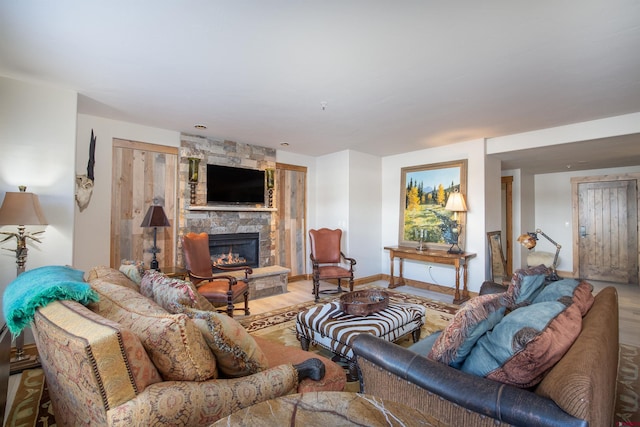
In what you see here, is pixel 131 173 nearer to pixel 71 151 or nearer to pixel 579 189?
pixel 71 151

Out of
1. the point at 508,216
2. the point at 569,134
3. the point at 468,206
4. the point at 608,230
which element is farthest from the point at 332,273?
the point at 608,230

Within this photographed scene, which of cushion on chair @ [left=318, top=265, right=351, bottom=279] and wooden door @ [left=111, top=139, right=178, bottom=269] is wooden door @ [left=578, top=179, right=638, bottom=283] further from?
wooden door @ [left=111, top=139, right=178, bottom=269]

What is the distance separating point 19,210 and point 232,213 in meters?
2.58

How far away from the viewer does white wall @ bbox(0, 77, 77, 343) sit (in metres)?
2.56

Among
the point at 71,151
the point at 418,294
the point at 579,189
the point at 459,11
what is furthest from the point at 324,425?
the point at 579,189

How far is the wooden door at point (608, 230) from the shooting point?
17.7 ft

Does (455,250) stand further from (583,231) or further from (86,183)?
(86,183)

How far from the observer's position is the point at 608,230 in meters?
5.62

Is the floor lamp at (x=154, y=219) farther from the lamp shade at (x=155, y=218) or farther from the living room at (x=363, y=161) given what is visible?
the living room at (x=363, y=161)

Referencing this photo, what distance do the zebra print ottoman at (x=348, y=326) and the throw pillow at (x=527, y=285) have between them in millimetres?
918

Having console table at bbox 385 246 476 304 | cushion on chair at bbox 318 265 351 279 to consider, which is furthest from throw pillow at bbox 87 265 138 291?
console table at bbox 385 246 476 304

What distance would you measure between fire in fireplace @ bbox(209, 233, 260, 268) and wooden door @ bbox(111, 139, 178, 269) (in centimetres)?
61

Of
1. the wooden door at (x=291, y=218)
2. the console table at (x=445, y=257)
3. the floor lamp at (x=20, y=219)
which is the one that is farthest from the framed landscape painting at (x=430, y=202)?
the floor lamp at (x=20, y=219)

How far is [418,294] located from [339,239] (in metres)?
1.55
